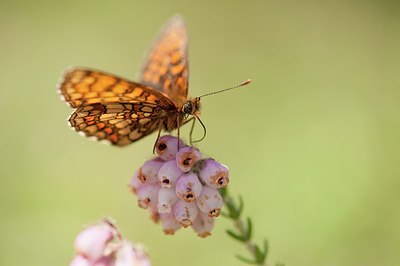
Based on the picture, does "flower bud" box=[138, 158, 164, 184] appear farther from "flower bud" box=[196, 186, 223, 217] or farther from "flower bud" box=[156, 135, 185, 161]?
"flower bud" box=[196, 186, 223, 217]

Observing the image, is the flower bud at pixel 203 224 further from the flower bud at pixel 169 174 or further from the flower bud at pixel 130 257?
the flower bud at pixel 130 257

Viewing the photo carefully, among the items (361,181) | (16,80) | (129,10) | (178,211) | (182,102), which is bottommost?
(178,211)

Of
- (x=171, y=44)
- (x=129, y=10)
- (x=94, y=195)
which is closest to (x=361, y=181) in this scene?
(x=171, y=44)

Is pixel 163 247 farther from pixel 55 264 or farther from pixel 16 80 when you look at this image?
pixel 16 80

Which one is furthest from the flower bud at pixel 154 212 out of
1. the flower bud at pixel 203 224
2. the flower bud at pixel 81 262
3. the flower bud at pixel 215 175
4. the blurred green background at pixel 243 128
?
the blurred green background at pixel 243 128

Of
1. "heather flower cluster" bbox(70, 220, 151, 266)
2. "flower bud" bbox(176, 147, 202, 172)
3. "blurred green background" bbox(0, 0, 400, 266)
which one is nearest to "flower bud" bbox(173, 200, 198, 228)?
"flower bud" bbox(176, 147, 202, 172)

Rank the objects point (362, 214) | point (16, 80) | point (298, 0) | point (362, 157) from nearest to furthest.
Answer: point (362, 214), point (362, 157), point (16, 80), point (298, 0)

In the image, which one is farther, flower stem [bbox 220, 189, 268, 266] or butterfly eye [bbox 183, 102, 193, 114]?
butterfly eye [bbox 183, 102, 193, 114]
